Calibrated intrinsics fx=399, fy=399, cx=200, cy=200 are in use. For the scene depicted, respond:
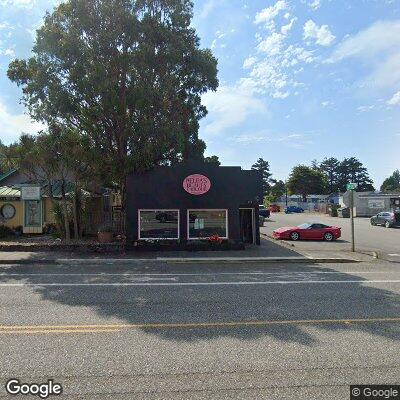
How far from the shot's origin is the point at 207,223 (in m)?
20.1

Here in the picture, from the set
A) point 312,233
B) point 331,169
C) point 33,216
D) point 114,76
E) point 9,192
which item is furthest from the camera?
point 331,169

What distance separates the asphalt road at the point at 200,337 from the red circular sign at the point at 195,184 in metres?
8.57

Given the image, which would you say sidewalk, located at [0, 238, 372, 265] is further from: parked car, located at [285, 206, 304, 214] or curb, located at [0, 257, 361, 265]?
parked car, located at [285, 206, 304, 214]

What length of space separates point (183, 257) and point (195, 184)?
4.14 metres

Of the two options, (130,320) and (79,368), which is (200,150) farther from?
(79,368)

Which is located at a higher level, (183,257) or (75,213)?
(75,213)

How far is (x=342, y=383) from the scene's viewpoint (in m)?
4.66

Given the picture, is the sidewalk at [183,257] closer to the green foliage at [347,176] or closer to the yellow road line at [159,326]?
the yellow road line at [159,326]

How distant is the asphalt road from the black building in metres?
8.11

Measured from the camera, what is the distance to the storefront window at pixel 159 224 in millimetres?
19656

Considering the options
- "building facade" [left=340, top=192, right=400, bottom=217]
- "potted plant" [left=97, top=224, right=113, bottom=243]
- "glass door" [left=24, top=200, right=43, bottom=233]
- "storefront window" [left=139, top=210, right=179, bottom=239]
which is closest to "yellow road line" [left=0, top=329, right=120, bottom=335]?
"storefront window" [left=139, top=210, right=179, bottom=239]

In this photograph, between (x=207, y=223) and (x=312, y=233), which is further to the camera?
(x=312, y=233)

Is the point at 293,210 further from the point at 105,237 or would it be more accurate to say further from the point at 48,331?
the point at 48,331

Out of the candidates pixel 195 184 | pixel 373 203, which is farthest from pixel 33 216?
pixel 373 203
